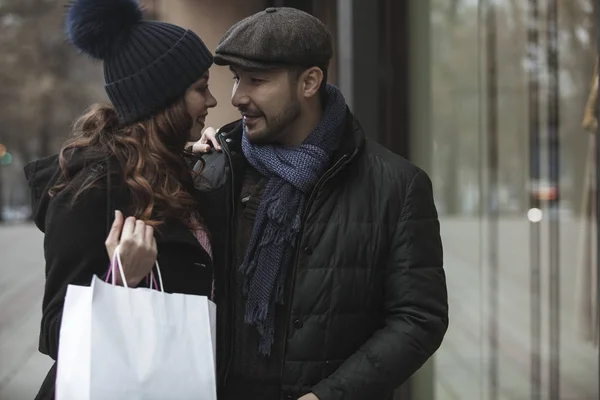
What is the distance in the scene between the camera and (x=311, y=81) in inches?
79.8

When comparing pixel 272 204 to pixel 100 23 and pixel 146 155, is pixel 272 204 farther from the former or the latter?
pixel 100 23

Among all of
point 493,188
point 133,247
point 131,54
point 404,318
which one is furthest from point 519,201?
point 133,247

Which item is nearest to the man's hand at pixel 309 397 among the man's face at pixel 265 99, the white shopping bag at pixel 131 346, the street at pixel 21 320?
the white shopping bag at pixel 131 346

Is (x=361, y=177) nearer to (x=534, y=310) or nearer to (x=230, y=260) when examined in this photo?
(x=230, y=260)

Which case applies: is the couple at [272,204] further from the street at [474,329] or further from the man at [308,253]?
the street at [474,329]

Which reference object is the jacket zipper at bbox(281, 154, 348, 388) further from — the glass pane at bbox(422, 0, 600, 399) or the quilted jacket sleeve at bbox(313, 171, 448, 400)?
the glass pane at bbox(422, 0, 600, 399)

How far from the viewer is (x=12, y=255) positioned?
24.8 ft

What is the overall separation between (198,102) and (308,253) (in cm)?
40

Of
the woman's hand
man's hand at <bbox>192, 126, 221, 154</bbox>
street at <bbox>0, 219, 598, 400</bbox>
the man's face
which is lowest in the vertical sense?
street at <bbox>0, 219, 598, 400</bbox>

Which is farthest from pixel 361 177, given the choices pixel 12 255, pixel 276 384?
pixel 12 255

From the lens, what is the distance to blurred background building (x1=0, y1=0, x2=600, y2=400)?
484 centimetres

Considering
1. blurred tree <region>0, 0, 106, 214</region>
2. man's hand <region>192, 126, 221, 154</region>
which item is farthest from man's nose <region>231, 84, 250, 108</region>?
blurred tree <region>0, 0, 106, 214</region>

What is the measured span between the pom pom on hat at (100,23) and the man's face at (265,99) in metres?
0.26

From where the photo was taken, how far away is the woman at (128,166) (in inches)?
69.2
